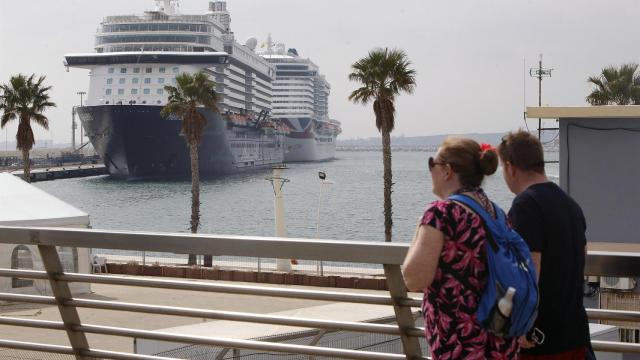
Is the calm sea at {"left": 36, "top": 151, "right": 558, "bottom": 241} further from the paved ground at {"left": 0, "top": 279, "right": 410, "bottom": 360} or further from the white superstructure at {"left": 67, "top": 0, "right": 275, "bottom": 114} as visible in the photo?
the paved ground at {"left": 0, "top": 279, "right": 410, "bottom": 360}

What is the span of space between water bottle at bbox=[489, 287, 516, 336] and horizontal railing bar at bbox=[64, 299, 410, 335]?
529 millimetres

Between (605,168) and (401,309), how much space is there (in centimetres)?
1090

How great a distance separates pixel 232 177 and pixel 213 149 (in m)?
7.61

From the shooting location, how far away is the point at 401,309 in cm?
297

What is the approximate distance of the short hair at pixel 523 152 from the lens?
2.82 m

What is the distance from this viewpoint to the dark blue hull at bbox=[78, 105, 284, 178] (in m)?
86.0

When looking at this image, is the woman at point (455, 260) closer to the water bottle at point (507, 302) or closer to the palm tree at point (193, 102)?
the water bottle at point (507, 302)

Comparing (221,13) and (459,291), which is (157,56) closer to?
(221,13)

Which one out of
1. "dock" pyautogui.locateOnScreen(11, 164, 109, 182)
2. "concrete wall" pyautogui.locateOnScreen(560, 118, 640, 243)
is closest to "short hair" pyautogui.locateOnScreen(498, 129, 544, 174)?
"concrete wall" pyautogui.locateOnScreen(560, 118, 640, 243)

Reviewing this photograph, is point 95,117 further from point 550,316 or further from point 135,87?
point 550,316

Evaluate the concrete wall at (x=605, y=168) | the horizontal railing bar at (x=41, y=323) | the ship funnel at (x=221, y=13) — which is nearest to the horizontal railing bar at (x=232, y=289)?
the horizontal railing bar at (x=41, y=323)

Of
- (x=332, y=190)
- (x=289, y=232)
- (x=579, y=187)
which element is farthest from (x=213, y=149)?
(x=579, y=187)

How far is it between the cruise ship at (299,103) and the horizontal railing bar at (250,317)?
130123 mm

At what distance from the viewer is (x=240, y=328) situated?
25.4ft
